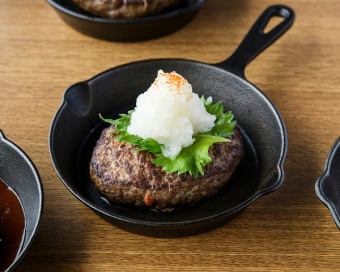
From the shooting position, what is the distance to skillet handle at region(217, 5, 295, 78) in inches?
73.4

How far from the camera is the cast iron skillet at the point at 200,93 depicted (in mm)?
1429

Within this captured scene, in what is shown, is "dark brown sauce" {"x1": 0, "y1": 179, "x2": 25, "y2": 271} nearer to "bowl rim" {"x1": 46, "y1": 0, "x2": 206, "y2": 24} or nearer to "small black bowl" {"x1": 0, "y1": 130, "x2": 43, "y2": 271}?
"small black bowl" {"x1": 0, "y1": 130, "x2": 43, "y2": 271}

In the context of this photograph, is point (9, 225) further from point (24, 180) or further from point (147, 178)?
point (147, 178)

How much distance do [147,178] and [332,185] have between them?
0.51 meters

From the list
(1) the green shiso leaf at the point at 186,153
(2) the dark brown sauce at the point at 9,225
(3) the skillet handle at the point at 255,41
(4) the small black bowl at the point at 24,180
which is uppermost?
(3) the skillet handle at the point at 255,41

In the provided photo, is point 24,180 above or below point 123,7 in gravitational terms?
below

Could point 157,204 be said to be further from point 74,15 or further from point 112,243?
point 74,15

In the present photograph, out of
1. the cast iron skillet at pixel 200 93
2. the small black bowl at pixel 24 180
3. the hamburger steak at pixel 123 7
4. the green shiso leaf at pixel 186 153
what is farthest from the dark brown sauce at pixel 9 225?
the hamburger steak at pixel 123 7

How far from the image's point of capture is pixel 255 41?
1964 mm

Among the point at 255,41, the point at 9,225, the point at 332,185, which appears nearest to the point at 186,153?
the point at 332,185

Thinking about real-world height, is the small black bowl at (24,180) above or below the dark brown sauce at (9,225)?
above

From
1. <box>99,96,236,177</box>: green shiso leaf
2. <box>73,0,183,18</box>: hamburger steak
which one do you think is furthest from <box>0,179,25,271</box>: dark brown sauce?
<box>73,0,183,18</box>: hamburger steak

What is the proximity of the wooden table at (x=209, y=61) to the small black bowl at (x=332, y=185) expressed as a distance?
0.16 metres

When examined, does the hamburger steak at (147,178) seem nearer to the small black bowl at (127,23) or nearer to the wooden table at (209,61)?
the wooden table at (209,61)
